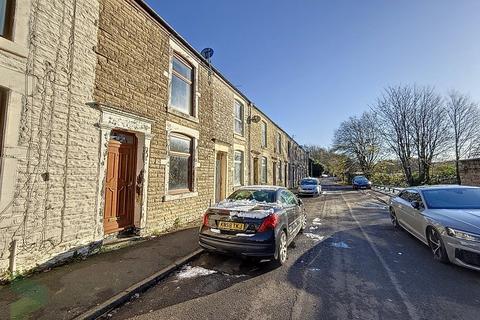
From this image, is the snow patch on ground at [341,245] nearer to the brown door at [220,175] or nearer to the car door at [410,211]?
the car door at [410,211]

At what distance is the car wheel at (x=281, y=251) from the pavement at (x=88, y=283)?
187cm

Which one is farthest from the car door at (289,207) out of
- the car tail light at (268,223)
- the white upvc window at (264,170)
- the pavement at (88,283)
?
the white upvc window at (264,170)

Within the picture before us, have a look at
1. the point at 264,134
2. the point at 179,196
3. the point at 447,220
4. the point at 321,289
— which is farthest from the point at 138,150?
the point at 264,134

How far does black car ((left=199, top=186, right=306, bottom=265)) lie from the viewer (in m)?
4.76

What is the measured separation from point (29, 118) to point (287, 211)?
17.4ft

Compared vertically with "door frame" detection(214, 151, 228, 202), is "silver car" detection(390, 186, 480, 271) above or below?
below

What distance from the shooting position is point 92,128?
546 centimetres

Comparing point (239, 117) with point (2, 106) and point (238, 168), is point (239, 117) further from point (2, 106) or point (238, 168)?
point (2, 106)

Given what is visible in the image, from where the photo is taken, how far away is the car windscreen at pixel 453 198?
574cm

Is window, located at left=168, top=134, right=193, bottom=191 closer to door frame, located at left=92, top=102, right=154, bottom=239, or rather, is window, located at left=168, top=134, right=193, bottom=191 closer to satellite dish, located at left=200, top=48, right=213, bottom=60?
door frame, located at left=92, top=102, right=154, bottom=239

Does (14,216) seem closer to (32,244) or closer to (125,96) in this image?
(32,244)

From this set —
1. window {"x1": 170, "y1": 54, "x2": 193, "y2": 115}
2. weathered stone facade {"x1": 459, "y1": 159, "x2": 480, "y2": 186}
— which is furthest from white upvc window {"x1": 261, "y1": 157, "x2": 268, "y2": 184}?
weathered stone facade {"x1": 459, "y1": 159, "x2": 480, "y2": 186}

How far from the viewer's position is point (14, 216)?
13.5 feet

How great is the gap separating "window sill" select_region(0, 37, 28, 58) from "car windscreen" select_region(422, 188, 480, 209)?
28.6 ft
